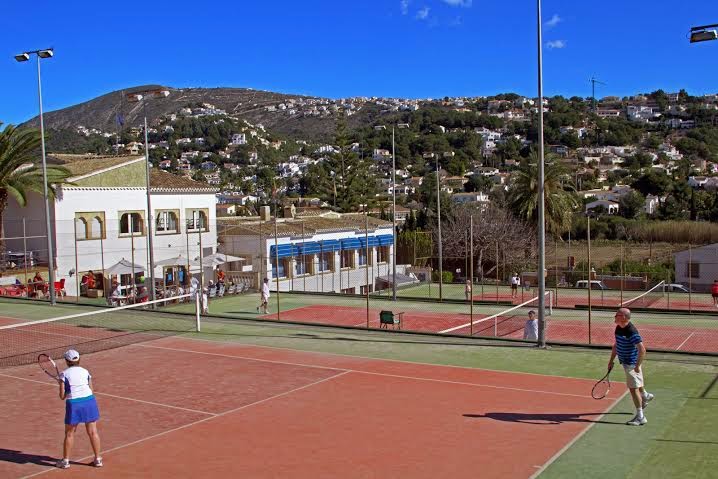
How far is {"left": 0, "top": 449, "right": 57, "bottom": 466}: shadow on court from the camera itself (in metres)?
11.2

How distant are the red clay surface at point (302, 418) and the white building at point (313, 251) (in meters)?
23.4

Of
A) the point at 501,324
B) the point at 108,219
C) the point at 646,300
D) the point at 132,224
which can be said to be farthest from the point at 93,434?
the point at 132,224

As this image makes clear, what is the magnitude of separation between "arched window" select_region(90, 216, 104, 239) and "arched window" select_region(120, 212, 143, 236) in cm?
139

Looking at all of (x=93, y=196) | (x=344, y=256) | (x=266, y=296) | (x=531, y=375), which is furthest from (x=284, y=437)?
(x=344, y=256)

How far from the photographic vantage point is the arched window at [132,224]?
140 feet

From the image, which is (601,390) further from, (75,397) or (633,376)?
(75,397)

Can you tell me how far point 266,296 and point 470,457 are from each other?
19.5 m

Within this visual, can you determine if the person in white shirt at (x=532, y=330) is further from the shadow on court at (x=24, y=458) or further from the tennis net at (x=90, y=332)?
the shadow on court at (x=24, y=458)

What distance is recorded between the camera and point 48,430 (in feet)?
42.8

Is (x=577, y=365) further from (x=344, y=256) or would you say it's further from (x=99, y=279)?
(x=344, y=256)

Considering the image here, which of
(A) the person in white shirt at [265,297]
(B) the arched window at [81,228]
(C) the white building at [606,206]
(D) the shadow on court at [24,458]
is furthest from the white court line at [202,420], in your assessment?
(C) the white building at [606,206]

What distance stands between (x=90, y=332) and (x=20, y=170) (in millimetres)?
17752

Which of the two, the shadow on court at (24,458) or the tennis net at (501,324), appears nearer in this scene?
the shadow on court at (24,458)

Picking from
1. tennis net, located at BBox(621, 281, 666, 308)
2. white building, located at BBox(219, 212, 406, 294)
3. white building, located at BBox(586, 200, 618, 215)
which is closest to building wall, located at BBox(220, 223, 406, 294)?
white building, located at BBox(219, 212, 406, 294)
